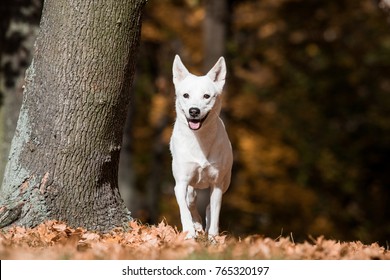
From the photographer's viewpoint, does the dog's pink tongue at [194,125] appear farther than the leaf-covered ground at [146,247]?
Yes

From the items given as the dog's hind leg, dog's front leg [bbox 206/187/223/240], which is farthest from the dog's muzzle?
the dog's hind leg

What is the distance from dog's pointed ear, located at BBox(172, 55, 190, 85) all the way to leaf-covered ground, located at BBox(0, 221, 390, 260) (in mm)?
1311

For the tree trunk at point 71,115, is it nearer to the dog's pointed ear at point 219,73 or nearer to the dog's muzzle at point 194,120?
the dog's pointed ear at point 219,73

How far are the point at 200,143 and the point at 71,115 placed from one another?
4.13 ft

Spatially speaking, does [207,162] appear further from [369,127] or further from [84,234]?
[369,127]

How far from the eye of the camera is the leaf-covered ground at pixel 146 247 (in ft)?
19.5

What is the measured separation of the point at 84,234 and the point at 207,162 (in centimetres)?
124

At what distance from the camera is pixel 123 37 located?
7.63 m

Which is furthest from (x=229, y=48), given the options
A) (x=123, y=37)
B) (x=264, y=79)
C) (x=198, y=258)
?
(x=198, y=258)

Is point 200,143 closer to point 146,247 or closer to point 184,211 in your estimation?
point 184,211

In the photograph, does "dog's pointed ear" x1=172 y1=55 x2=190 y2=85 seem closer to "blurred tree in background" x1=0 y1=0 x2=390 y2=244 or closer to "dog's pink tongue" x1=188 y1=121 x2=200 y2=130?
"dog's pink tongue" x1=188 y1=121 x2=200 y2=130


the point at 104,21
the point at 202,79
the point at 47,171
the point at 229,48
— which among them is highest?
the point at 229,48

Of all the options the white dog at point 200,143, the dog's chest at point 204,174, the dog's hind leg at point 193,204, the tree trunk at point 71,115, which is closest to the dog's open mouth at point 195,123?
the white dog at point 200,143
